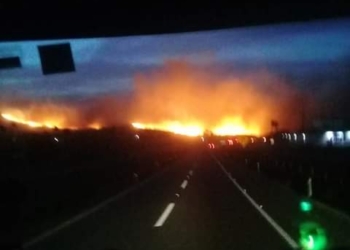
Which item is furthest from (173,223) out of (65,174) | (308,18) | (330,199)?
(65,174)

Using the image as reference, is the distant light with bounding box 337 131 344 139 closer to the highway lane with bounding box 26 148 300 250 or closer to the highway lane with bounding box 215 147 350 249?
the highway lane with bounding box 215 147 350 249

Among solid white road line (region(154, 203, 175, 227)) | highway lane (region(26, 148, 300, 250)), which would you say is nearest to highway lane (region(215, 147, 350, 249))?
highway lane (region(26, 148, 300, 250))

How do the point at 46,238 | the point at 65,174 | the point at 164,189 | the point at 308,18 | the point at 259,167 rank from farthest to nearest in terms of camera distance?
the point at 259,167 < the point at 164,189 < the point at 65,174 < the point at 308,18 < the point at 46,238

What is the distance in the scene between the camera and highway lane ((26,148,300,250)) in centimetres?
1576

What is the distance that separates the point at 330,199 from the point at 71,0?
14.5 meters

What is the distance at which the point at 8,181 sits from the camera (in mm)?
25234

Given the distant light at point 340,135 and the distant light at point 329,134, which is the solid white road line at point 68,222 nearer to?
the distant light at point 329,134

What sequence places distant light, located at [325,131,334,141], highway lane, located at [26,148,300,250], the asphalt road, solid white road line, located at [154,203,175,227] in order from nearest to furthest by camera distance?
highway lane, located at [26,148,300,250] < the asphalt road < solid white road line, located at [154,203,175,227] < distant light, located at [325,131,334,141]

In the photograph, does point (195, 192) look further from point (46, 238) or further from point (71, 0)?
point (71, 0)

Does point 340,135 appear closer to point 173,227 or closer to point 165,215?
point 165,215

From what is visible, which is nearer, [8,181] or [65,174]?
[8,181]

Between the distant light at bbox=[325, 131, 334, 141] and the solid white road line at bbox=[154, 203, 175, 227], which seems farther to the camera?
the distant light at bbox=[325, 131, 334, 141]

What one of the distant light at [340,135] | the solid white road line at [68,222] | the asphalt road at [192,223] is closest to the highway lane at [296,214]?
the asphalt road at [192,223]

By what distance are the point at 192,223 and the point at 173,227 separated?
42.3 inches
